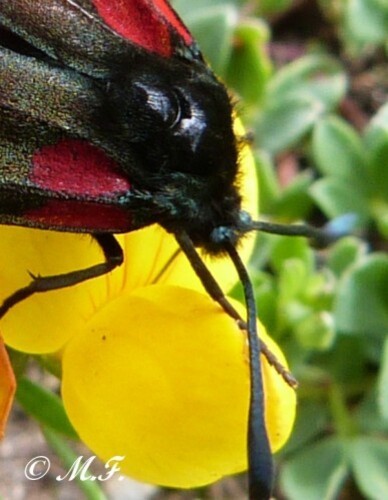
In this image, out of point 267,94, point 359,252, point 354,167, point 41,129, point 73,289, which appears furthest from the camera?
point 267,94

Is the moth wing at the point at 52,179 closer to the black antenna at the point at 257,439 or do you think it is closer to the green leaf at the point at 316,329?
the black antenna at the point at 257,439

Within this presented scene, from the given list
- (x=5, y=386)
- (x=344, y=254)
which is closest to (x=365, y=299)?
(x=344, y=254)

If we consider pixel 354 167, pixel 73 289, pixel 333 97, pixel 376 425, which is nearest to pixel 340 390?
pixel 376 425

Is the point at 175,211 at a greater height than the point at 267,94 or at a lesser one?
greater

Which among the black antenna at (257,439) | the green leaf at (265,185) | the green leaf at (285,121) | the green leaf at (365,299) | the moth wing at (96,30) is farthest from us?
the green leaf at (285,121)

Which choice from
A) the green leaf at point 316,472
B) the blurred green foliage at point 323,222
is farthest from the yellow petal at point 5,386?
the green leaf at point 316,472

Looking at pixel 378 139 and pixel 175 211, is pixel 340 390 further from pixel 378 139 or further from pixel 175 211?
pixel 175 211

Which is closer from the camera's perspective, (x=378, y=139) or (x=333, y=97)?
(x=378, y=139)

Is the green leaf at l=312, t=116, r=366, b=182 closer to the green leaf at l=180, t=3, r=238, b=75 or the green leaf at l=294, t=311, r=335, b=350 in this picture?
the green leaf at l=180, t=3, r=238, b=75
